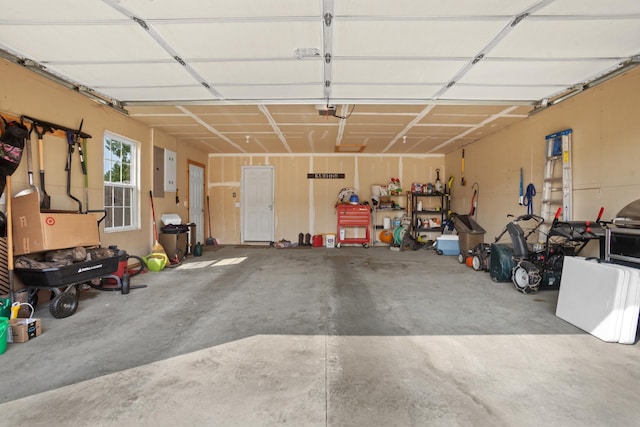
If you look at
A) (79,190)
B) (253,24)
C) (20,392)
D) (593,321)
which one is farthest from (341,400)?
(79,190)

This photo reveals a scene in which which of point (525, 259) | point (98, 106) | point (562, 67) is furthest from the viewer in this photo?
point (98, 106)

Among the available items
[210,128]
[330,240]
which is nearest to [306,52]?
[210,128]

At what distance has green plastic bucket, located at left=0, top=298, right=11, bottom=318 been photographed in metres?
2.71

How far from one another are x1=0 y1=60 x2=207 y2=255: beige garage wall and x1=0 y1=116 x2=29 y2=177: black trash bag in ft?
0.53

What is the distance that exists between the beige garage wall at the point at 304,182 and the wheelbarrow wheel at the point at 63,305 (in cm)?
552

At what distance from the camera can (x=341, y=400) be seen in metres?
1.81

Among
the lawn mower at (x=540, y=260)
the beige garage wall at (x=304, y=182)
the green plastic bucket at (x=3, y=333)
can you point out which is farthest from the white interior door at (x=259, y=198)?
the green plastic bucket at (x=3, y=333)

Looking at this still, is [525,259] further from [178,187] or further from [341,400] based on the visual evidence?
[178,187]

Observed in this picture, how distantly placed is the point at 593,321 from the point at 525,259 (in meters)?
1.44

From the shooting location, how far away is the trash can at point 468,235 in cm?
600

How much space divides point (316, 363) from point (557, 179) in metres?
4.56

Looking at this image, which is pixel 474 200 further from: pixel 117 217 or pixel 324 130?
pixel 117 217

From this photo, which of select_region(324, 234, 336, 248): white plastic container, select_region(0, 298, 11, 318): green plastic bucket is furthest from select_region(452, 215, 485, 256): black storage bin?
select_region(0, 298, 11, 318): green plastic bucket

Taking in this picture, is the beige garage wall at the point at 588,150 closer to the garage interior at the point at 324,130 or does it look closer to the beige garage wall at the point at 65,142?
the garage interior at the point at 324,130
